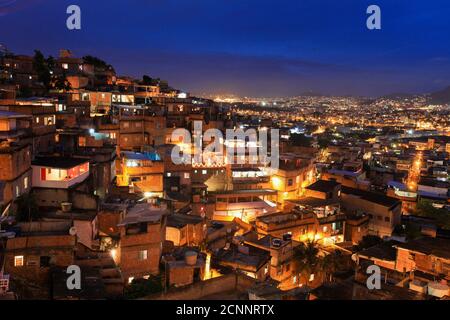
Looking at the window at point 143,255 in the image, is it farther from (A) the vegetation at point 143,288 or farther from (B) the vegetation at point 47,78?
(B) the vegetation at point 47,78

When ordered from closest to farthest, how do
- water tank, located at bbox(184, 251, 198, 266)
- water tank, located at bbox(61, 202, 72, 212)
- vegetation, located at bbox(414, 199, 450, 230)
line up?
water tank, located at bbox(184, 251, 198, 266) → water tank, located at bbox(61, 202, 72, 212) → vegetation, located at bbox(414, 199, 450, 230)

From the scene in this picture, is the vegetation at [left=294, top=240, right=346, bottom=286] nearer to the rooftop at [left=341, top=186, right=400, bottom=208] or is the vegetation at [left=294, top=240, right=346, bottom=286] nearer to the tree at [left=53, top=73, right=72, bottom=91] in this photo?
the rooftop at [left=341, top=186, right=400, bottom=208]

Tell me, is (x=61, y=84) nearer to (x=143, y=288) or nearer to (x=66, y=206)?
(x=66, y=206)

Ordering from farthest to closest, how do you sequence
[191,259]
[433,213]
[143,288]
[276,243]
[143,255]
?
1. [433,213]
2. [276,243]
3. [143,255]
4. [191,259]
5. [143,288]

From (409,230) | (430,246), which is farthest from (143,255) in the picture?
(409,230)

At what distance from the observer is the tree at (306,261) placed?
15.8 metres

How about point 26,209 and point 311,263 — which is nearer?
point 26,209

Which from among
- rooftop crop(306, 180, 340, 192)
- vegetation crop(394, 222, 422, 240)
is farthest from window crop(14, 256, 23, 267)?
vegetation crop(394, 222, 422, 240)

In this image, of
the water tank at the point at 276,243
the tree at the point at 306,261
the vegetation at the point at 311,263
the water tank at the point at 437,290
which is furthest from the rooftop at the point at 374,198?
the water tank at the point at 437,290

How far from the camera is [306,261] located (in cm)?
1582

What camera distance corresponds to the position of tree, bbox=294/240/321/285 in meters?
15.8

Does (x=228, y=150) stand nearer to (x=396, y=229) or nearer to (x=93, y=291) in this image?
(x=396, y=229)

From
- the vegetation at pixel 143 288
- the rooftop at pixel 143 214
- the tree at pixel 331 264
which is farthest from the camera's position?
the tree at pixel 331 264

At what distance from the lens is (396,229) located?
22250 mm
